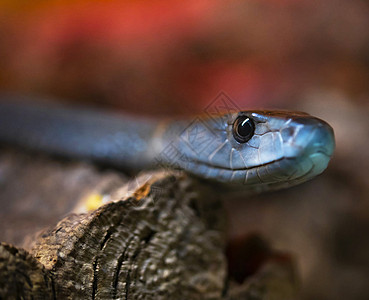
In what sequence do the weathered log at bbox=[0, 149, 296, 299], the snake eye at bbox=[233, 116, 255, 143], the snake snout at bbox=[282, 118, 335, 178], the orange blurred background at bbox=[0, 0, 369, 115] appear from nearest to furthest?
the weathered log at bbox=[0, 149, 296, 299] < the snake snout at bbox=[282, 118, 335, 178] < the snake eye at bbox=[233, 116, 255, 143] < the orange blurred background at bbox=[0, 0, 369, 115]

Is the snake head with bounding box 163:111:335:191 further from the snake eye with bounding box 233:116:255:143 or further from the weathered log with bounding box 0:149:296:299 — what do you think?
the weathered log with bounding box 0:149:296:299

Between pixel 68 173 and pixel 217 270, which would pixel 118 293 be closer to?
pixel 217 270

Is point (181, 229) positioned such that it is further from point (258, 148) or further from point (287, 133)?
point (287, 133)

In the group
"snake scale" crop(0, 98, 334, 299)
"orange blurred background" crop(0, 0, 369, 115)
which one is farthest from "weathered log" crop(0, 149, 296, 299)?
"orange blurred background" crop(0, 0, 369, 115)

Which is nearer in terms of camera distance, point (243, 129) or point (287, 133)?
point (287, 133)

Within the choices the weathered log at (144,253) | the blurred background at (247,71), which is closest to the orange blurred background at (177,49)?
the blurred background at (247,71)

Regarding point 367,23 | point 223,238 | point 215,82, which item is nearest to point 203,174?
point 223,238

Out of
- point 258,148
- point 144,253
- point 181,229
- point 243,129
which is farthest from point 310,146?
point 144,253
